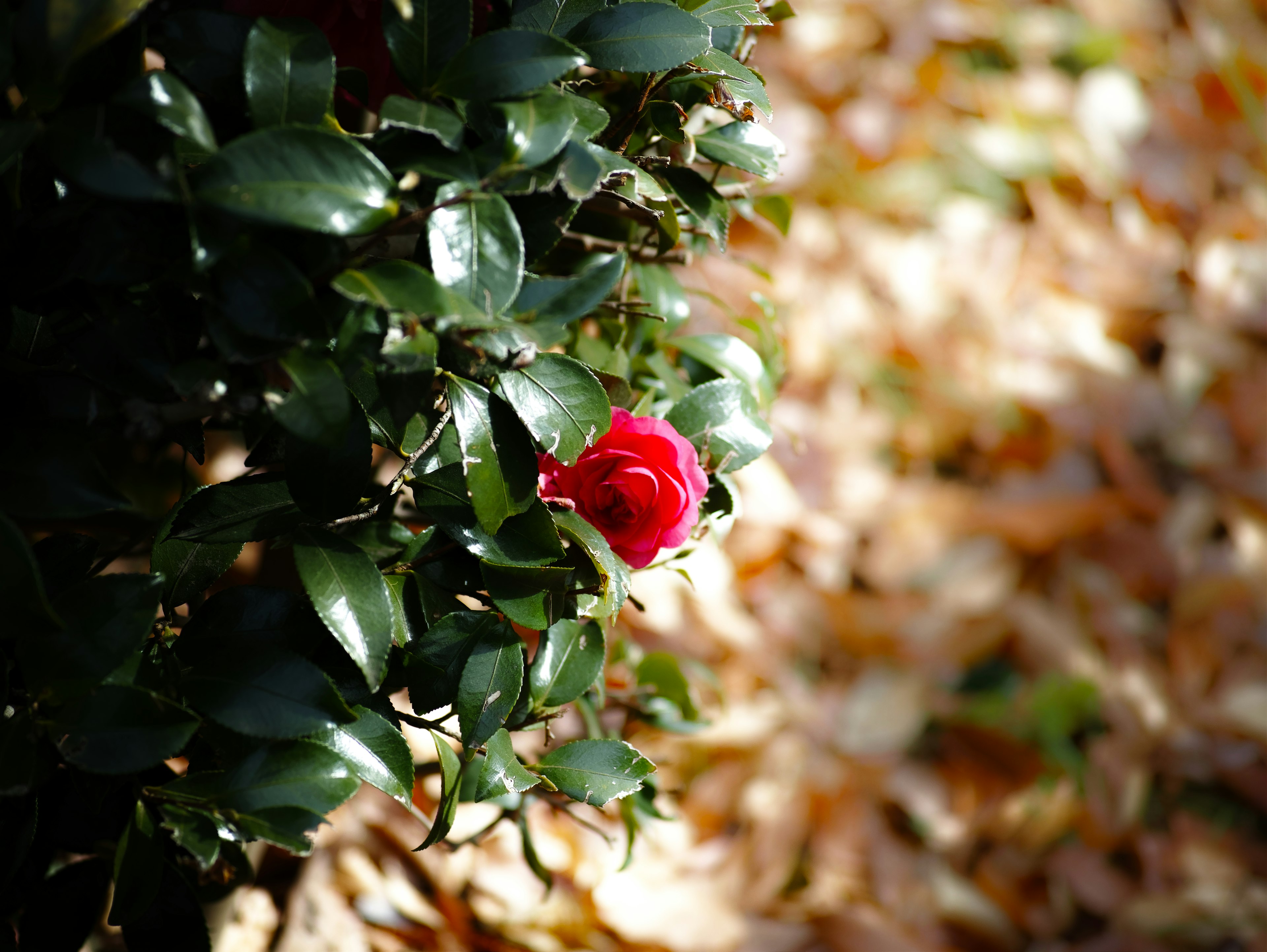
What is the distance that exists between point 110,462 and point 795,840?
0.76 m

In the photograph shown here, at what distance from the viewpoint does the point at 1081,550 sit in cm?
129

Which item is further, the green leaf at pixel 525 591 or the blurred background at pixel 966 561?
the blurred background at pixel 966 561

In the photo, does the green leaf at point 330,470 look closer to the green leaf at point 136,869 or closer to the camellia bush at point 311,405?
the camellia bush at point 311,405

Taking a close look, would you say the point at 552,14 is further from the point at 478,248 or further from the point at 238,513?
the point at 238,513

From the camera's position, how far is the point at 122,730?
0.31 m

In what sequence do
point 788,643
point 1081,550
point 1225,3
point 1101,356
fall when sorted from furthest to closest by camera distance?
point 1225,3 → point 1101,356 → point 1081,550 → point 788,643

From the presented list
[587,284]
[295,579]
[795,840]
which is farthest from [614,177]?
[795,840]

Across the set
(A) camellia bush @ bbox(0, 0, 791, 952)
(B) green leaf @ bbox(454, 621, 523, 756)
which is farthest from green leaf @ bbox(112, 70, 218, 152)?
Answer: (B) green leaf @ bbox(454, 621, 523, 756)

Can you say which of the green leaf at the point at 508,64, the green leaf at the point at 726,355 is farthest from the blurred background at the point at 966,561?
the green leaf at the point at 508,64

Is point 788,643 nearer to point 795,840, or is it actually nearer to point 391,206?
point 795,840

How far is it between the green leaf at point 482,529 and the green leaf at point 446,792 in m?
0.10

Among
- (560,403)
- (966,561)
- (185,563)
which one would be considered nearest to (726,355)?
(560,403)

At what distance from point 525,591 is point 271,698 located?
101mm

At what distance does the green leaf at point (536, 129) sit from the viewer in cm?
30
